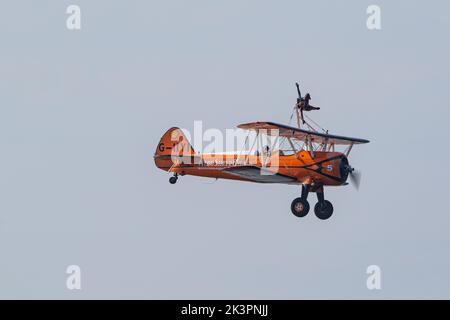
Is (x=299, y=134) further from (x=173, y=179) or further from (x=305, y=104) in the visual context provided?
(x=173, y=179)

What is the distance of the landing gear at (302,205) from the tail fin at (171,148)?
5.78 metres

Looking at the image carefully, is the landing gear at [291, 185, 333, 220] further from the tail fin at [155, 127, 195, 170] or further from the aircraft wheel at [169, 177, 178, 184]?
the tail fin at [155, 127, 195, 170]

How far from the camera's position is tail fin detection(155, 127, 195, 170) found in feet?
212

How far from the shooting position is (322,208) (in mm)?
60281

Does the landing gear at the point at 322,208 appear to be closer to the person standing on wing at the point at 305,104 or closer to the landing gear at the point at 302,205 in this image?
the landing gear at the point at 302,205

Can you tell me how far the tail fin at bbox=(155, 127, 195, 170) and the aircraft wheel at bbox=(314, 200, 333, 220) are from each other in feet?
20.1

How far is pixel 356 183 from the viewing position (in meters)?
60.5

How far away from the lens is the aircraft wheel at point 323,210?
60250 millimetres

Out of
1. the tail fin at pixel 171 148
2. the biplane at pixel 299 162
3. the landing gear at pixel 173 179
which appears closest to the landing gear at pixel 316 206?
the biplane at pixel 299 162

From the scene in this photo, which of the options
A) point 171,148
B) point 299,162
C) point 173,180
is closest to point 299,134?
point 299,162
